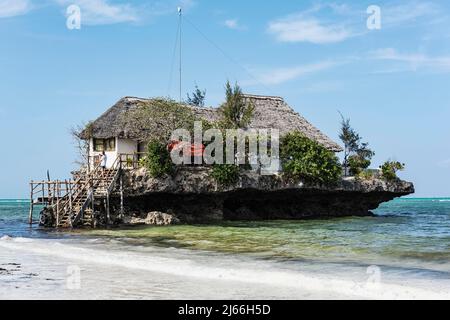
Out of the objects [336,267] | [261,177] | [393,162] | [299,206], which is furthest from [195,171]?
[336,267]

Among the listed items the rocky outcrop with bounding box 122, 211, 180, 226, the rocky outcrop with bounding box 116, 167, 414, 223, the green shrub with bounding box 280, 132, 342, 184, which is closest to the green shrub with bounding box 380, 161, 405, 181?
the rocky outcrop with bounding box 116, 167, 414, 223

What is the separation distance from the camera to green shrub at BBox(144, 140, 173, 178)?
31062 mm

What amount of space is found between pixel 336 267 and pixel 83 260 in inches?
288

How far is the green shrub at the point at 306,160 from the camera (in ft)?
113

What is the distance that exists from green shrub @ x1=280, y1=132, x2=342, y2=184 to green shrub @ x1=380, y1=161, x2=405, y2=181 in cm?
539

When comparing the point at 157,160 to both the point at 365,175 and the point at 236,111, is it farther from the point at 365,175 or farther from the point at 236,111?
the point at 365,175

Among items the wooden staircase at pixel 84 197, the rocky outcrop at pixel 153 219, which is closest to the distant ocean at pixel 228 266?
the wooden staircase at pixel 84 197

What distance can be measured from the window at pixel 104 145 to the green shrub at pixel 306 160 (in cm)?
1053

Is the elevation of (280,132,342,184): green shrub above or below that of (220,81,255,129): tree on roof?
below

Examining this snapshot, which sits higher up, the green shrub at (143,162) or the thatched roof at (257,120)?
the thatched roof at (257,120)

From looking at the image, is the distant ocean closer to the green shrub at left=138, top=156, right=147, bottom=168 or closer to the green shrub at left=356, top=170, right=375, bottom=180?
the green shrub at left=138, top=156, right=147, bottom=168

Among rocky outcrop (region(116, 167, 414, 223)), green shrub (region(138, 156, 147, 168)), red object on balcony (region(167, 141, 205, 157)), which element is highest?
red object on balcony (region(167, 141, 205, 157))

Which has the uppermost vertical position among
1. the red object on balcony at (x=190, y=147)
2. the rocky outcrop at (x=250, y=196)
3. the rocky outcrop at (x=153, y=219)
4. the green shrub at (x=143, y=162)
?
the red object on balcony at (x=190, y=147)

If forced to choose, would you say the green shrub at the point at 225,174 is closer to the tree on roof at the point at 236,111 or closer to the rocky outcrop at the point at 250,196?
A: the rocky outcrop at the point at 250,196
